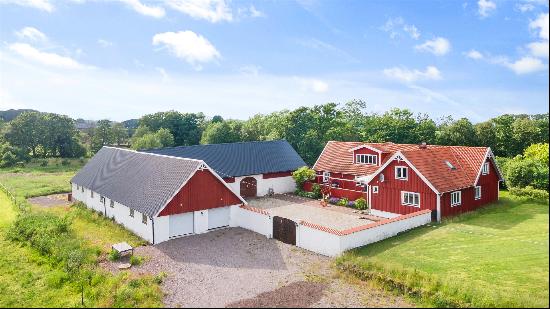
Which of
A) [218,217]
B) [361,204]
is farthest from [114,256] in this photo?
[361,204]

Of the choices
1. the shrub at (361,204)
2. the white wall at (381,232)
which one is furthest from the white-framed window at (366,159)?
the white wall at (381,232)

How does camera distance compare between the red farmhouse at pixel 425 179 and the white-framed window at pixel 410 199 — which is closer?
the red farmhouse at pixel 425 179

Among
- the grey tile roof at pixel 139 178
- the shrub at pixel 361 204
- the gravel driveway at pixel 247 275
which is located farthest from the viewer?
the shrub at pixel 361 204

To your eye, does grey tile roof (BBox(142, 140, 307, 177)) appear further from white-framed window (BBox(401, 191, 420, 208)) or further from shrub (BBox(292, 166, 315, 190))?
white-framed window (BBox(401, 191, 420, 208))

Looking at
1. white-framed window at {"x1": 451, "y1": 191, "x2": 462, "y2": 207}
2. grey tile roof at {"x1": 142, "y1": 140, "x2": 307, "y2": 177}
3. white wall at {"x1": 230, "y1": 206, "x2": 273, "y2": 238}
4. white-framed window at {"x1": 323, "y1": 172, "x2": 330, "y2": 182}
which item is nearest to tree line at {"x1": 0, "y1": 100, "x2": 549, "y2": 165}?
grey tile roof at {"x1": 142, "y1": 140, "x2": 307, "y2": 177}

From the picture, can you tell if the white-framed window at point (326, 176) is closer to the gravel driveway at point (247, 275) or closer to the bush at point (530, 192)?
the gravel driveway at point (247, 275)

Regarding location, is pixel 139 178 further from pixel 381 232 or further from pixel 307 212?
pixel 381 232

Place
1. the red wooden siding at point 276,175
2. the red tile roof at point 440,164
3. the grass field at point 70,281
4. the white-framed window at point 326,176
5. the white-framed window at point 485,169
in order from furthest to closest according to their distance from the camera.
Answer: the red wooden siding at point 276,175 → the white-framed window at point 326,176 → the white-framed window at point 485,169 → the red tile roof at point 440,164 → the grass field at point 70,281
